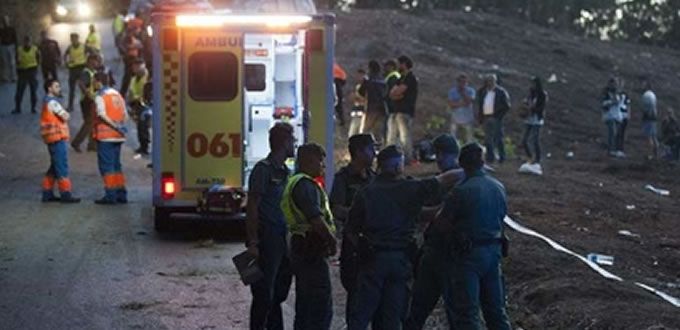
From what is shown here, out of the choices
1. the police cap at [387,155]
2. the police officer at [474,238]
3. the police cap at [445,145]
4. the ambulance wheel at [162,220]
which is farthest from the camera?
the ambulance wheel at [162,220]

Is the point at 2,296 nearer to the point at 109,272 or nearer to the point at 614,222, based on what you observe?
the point at 109,272

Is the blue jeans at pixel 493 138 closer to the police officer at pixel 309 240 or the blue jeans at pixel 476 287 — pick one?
the blue jeans at pixel 476 287

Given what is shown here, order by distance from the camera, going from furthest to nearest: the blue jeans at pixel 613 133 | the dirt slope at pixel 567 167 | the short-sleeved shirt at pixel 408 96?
the blue jeans at pixel 613 133 → the short-sleeved shirt at pixel 408 96 → the dirt slope at pixel 567 167

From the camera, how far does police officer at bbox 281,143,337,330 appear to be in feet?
32.1

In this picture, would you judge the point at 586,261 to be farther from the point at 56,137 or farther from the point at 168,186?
the point at 56,137

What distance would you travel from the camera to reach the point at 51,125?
2020 centimetres

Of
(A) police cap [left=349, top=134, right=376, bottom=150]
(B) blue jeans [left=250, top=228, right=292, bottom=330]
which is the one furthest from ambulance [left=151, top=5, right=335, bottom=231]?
(A) police cap [left=349, top=134, right=376, bottom=150]

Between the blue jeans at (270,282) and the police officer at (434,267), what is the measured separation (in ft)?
3.33

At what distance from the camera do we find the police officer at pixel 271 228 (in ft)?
34.2

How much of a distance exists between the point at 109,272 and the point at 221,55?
369 cm

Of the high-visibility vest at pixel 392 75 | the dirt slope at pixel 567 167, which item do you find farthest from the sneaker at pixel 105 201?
the high-visibility vest at pixel 392 75

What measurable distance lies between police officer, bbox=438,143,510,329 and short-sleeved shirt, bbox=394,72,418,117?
12436 millimetres

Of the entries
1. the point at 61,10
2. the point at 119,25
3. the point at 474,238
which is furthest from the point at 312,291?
the point at 61,10

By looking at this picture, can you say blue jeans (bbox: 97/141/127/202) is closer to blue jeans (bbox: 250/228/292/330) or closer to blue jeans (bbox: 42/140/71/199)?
blue jeans (bbox: 42/140/71/199)
